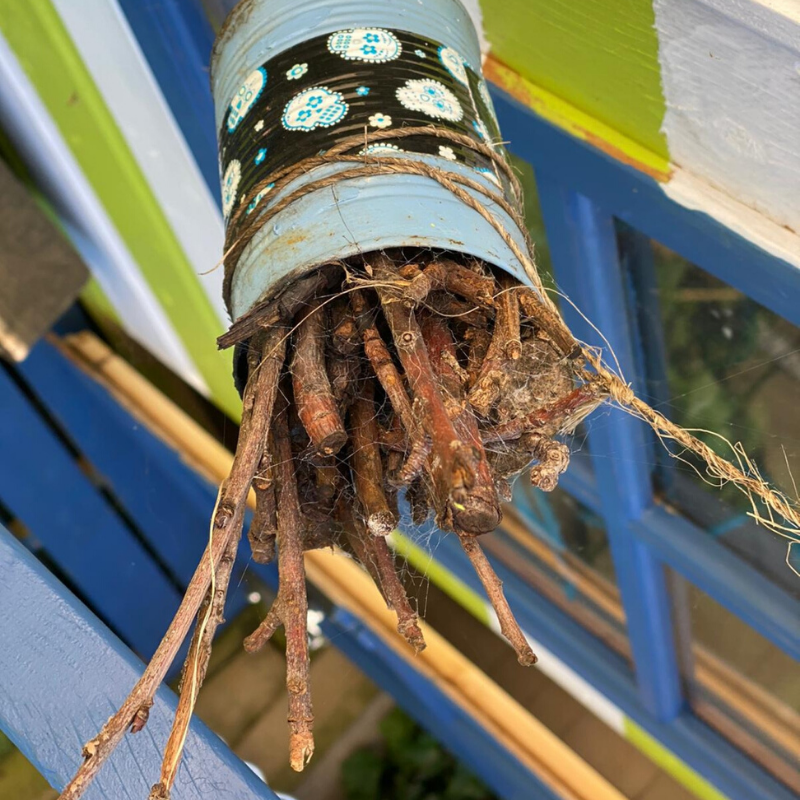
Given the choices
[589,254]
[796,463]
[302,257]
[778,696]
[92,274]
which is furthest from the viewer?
[92,274]

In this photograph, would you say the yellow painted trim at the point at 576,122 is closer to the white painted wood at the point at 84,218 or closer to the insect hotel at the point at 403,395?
the insect hotel at the point at 403,395

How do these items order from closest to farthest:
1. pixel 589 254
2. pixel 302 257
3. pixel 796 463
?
1. pixel 302 257
2. pixel 796 463
3. pixel 589 254

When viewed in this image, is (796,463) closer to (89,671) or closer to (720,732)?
(89,671)

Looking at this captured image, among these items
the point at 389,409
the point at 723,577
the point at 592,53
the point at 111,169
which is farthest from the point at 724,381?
the point at 111,169

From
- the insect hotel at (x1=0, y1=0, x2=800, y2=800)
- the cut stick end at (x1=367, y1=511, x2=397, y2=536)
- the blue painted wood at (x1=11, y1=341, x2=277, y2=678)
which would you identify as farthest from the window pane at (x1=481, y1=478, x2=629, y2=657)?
the cut stick end at (x1=367, y1=511, x2=397, y2=536)

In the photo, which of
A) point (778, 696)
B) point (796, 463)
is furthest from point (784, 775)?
point (796, 463)

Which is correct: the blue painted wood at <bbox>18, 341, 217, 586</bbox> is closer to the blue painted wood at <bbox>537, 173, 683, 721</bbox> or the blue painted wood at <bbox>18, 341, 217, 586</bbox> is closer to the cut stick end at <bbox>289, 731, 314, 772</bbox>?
the blue painted wood at <bbox>537, 173, 683, 721</bbox>

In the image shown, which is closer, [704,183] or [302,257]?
[302,257]

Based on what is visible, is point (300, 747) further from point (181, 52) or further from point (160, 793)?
point (181, 52)
